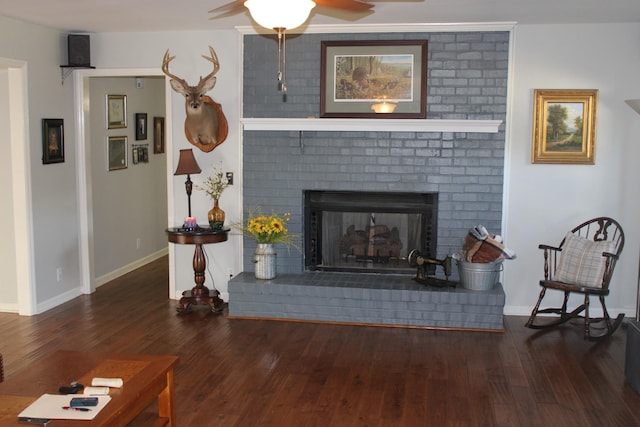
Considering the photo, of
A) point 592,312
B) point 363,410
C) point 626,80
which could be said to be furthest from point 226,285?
point 626,80

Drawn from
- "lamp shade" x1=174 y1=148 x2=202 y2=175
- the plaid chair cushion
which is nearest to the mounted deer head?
"lamp shade" x1=174 y1=148 x2=202 y2=175

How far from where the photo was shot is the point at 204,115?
19.4 feet

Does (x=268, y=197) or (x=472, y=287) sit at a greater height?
(x=268, y=197)

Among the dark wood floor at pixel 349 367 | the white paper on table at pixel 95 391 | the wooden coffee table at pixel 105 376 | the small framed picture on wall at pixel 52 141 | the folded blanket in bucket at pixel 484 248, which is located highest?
the small framed picture on wall at pixel 52 141

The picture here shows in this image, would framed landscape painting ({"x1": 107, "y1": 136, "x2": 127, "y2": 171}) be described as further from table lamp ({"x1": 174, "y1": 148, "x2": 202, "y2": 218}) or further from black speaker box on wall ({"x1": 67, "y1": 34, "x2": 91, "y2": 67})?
table lamp ({"x1": 174, "y1": 148, "x2": 202, "y2": 218})

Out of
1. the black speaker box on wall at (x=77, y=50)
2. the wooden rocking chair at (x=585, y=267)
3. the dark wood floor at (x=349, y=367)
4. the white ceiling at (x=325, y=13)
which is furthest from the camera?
the black speaker box on wall at (x=77, y=50)

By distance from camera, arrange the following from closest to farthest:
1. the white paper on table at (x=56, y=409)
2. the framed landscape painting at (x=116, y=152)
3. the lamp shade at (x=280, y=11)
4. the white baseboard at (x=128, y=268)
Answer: the lamp shade at (x=280, y=11) < the white paper on table at (x=56, y=409) < the white baseboard at (x=128, y=268) < the framed landscape painting at (x=116, y=152)

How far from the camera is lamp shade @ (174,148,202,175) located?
593 cm

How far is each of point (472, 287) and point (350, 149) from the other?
1557 mm

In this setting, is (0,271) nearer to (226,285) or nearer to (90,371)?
(226,285)

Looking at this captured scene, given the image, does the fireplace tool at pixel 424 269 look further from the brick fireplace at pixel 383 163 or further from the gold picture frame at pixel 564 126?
the gold picture frame at pixel 564 126

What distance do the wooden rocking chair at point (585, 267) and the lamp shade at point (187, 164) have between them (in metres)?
2.96

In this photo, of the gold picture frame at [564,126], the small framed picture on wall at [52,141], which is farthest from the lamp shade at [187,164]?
the gold picture frame at [564,126]

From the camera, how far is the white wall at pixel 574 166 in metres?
5.66
